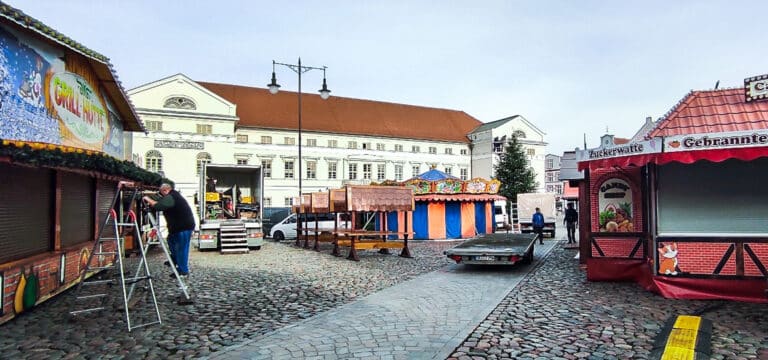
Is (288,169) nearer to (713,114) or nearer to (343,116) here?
(343,116)

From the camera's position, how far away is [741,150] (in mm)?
7590

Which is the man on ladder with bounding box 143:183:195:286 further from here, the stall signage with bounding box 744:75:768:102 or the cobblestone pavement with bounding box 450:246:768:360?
the stall signage with bounding box 744:75:768:102

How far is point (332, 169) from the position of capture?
2190 inches

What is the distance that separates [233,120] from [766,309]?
46155mm

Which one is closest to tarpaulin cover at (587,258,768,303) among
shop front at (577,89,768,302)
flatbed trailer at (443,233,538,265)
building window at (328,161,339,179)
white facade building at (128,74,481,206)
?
shop front at (577,89,768,302)

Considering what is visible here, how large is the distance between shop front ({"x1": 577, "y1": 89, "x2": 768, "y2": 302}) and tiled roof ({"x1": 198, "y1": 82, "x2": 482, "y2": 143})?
46.5 meters

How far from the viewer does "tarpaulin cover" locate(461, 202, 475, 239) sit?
1008 inches

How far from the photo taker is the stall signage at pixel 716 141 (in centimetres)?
750

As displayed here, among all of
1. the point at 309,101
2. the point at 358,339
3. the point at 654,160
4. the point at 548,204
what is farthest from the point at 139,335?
the point at 309,101

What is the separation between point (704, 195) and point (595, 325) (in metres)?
4.01

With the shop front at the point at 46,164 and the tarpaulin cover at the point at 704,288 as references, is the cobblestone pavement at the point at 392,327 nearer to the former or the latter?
the tarpaulin cover at the point at 704,288

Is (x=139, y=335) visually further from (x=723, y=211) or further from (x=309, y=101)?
(x=309, y=101)

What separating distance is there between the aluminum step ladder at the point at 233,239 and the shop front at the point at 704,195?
12.5 metres

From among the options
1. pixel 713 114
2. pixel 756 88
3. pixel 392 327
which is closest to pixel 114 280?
pixel 392 327
